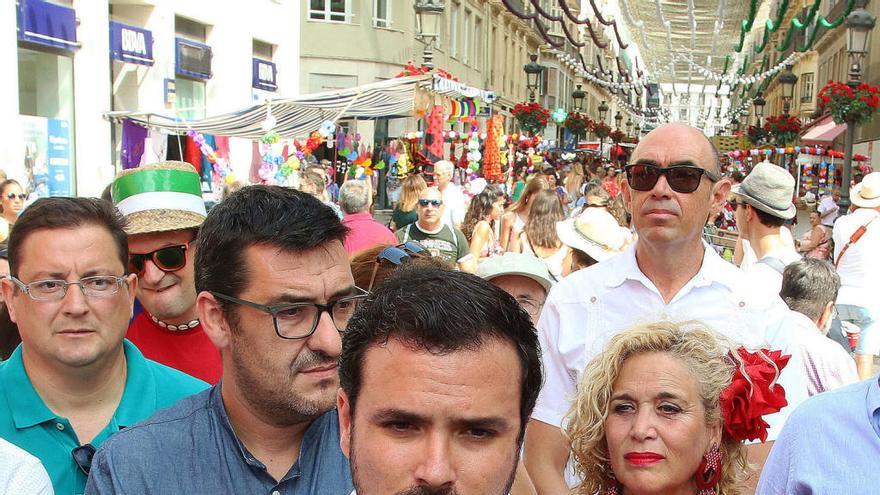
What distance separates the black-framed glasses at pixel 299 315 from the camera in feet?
7.95

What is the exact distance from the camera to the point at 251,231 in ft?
8.23

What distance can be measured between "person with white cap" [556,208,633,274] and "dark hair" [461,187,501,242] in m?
4.33

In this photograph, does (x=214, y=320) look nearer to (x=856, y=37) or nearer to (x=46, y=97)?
(x=856, y=37)

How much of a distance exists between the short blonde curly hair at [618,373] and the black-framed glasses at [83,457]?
1456mm

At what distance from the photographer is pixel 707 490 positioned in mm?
2975

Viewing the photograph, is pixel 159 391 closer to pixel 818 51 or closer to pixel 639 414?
pixel 639 414

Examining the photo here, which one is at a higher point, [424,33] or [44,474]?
[424,33]

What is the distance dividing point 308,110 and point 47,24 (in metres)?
4.07

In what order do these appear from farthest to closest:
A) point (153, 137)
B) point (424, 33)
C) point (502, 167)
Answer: point (502, 167) → point (153, 137) → point (424, 33)

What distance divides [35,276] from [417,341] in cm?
190

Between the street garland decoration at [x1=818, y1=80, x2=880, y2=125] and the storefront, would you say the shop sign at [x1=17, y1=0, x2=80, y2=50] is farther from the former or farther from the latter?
the street garland decoration at [x1=818, y1=80, x2=880, y2=125]

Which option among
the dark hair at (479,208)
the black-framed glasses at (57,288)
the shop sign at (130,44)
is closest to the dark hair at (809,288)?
the black-framed glasses at (57,288)

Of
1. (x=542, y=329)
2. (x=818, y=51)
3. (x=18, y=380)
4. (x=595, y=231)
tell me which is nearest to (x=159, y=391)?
(x=18, y=380)

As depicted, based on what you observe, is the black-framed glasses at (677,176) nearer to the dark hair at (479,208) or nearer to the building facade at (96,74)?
the dark hair at (479,208)
